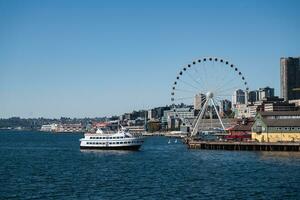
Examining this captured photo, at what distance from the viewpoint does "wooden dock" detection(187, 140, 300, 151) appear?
86375mm

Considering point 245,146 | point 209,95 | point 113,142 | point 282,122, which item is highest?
point 209,95

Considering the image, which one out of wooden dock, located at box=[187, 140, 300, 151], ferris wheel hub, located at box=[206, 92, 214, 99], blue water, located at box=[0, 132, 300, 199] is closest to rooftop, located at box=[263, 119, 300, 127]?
wooden dock, located at box=[187, 140, 300, 151]

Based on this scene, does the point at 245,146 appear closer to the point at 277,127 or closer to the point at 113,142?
the point at 277,127

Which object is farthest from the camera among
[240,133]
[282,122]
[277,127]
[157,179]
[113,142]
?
[240,133]

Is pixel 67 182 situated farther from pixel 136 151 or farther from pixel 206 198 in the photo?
pixel 136 151

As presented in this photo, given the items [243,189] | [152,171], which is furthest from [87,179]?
[243,189]

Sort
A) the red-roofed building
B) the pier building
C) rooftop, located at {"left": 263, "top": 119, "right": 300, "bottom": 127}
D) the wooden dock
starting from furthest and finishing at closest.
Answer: the red-roofed building → rooftop, located at {"left": 263, "top": 119, "right": 300, "bottom": 127} → the pier building → the wooden dock

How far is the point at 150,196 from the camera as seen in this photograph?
42000 millimetres

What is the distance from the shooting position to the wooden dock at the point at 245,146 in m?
86.4

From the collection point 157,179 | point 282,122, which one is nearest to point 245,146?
point 282,122

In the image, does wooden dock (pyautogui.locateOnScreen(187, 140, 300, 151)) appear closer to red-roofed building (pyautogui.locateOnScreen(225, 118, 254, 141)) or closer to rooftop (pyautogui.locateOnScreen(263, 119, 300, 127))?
rooftop (pyautogui.locateOnScreen(263, 119, 300, 127))

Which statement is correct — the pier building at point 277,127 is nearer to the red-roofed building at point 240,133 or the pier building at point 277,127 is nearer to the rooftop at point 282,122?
the rooftop at point 282,122

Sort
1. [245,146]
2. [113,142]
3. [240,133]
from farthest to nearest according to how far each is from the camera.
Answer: [240,133], [113,142], [245,146]

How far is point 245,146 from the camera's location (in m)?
91.6
